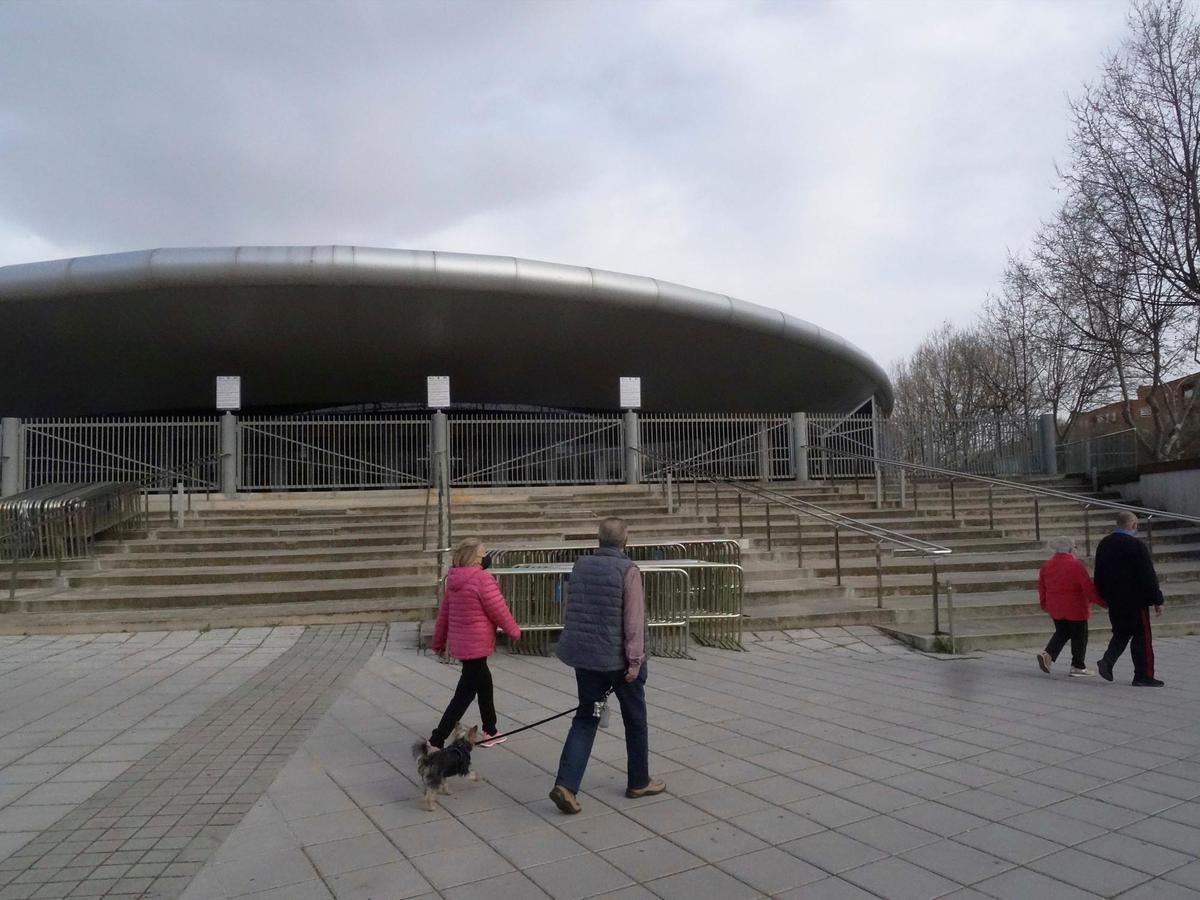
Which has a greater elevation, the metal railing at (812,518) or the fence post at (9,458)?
the fence post at (9,458)

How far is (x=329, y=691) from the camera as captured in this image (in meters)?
7.50

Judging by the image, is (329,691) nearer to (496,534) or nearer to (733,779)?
(733,779)

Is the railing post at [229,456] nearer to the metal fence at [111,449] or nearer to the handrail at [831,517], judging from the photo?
the metal fence at [111,449]

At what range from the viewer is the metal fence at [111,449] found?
17.2m

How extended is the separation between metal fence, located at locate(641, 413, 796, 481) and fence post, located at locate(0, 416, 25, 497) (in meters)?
12.2

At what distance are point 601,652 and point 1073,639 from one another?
17.9 ft

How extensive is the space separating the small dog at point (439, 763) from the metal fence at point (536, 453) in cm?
1411

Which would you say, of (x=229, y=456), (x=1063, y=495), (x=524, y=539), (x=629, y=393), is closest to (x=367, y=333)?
(x=229, y=456)

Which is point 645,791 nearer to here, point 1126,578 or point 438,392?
point 1126,578

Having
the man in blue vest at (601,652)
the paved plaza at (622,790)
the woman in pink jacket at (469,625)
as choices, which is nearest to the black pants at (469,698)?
the woman in pink jacket at (469,625)

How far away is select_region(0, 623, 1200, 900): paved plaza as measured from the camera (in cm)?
373

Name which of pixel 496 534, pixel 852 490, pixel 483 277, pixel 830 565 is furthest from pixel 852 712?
pixel 483 277

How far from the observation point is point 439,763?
4.55 metres

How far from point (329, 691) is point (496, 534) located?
6.64 m
